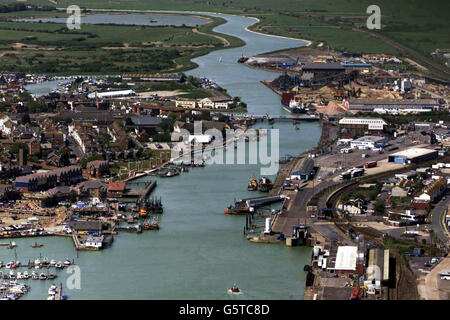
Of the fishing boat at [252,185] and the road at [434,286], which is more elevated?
the road at [434,286]

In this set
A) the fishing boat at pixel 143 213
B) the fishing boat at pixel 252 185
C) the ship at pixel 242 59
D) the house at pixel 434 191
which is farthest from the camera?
the ship at pixel 242 59

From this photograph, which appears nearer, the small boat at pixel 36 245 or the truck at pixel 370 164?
the small boat at pixel 36 245

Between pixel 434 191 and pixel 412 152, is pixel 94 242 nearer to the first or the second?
pixel 434 191

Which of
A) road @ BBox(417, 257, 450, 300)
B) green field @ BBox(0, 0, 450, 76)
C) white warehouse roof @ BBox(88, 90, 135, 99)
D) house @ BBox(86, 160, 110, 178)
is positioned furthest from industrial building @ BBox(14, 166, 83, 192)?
green field @ BBox(0, 0, 450, 76)

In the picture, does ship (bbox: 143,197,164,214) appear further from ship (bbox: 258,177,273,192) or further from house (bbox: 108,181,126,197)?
ship (bbox: 258,177,273,192)

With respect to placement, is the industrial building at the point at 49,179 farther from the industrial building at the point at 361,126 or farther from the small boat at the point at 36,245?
the industrial building at the point at 361,126

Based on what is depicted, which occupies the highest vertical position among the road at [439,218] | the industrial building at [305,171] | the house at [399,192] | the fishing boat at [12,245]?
the house at [399,192]

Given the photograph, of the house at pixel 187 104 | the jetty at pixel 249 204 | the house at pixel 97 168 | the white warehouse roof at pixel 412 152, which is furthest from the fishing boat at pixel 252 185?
the house at pixel 187 104

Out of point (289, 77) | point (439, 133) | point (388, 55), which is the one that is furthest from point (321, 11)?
point (439, 133)
